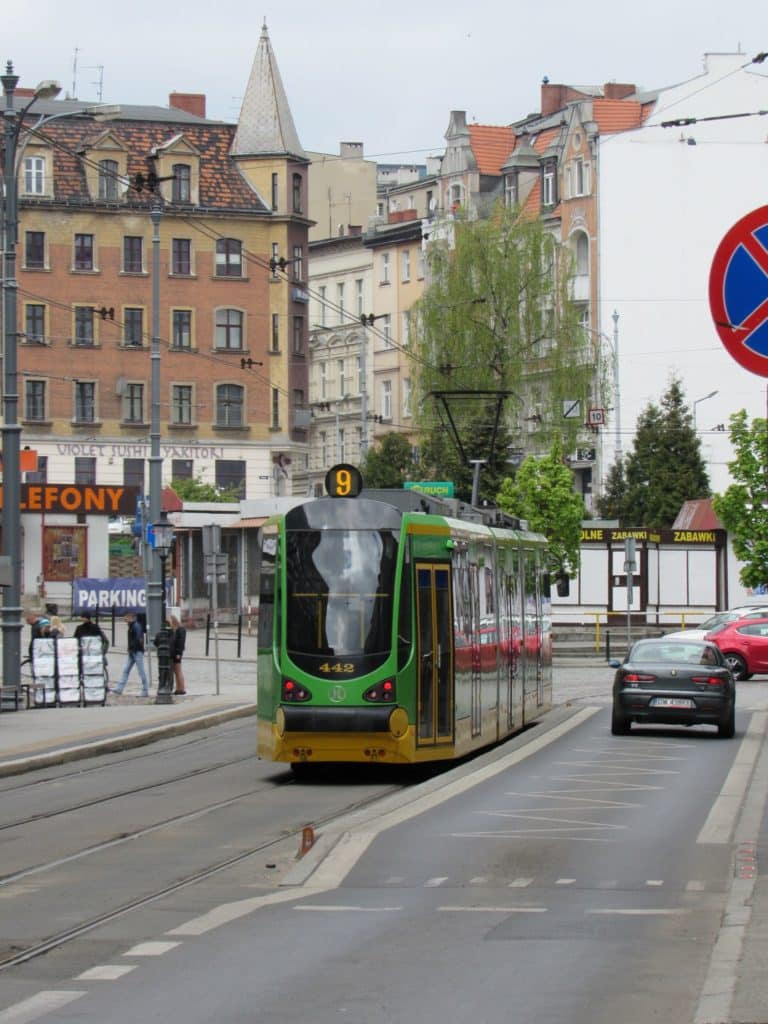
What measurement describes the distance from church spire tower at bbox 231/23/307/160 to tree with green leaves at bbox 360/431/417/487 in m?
12.7

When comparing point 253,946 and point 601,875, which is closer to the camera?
point 253,946

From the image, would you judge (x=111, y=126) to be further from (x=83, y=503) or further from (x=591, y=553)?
(x=591, y=553)

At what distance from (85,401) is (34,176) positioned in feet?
30.4

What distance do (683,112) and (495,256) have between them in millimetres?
15674

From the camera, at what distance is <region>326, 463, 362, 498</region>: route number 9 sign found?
21.2 metres

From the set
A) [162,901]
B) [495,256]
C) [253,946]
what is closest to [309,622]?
[162,901]

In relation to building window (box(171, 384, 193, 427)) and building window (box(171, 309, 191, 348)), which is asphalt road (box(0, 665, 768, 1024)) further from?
building window (box(171, 309, 191, 348))

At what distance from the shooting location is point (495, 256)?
76938 millimetres

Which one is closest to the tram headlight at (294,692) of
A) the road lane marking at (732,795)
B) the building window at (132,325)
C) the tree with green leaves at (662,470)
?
the road lane marking at (732,795)

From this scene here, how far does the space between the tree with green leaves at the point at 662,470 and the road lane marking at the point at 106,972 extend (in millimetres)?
72346

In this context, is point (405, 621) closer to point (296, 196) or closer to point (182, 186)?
point (182, 186)

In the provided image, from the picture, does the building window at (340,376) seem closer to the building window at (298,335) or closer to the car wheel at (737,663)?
the building window at (298,335)

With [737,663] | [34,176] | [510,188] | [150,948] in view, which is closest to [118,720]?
[737,663]

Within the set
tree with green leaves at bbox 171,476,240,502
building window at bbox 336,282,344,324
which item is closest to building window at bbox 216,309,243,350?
tree with green leaves at bbox 171,476,240,502
